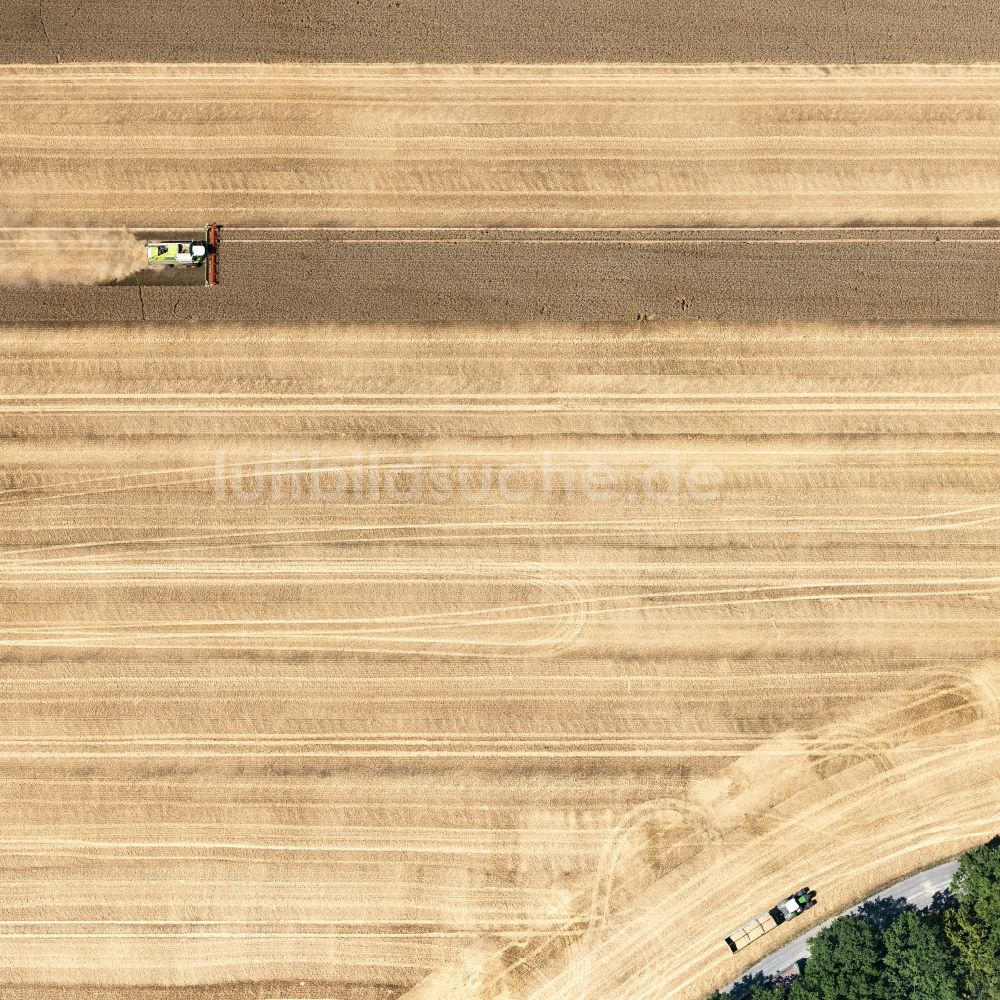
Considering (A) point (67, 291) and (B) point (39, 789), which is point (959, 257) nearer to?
(A) point (67, 291)

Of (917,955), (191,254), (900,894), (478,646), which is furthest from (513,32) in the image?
(917,955)

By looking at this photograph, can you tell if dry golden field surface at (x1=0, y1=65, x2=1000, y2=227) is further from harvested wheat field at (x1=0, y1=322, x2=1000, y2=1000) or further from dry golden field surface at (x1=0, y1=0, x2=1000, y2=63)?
harvested wheat field at (x1=0, y1=322, x2=1000, y2=1000)

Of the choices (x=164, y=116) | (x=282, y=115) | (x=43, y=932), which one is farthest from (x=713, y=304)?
(x=43, y=932)

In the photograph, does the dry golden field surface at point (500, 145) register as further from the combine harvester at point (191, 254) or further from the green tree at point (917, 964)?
the green tree at point (917, 964)

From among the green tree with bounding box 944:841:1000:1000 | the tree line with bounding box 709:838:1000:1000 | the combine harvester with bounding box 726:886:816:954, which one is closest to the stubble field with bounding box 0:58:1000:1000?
the combine harvester with bounding box 726:886:816:954

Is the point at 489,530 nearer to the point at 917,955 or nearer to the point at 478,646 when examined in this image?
the point at 478,646

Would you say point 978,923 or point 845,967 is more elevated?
point 978,923
